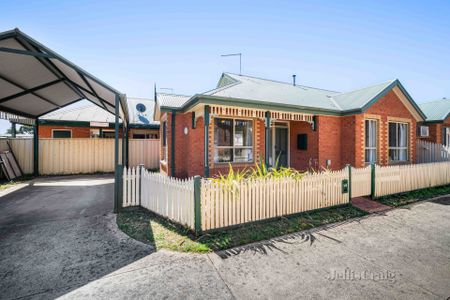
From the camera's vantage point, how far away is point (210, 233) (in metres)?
4.61

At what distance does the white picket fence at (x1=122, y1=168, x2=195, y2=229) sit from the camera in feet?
15.5

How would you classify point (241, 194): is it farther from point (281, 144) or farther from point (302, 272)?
point (281, 144)

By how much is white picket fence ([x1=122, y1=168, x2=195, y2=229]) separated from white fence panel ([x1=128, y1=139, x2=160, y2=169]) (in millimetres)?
8527

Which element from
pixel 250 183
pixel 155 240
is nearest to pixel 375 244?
pixel 250 183

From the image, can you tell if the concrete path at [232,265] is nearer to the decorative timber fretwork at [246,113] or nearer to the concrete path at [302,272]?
the concrete path at [302,272]

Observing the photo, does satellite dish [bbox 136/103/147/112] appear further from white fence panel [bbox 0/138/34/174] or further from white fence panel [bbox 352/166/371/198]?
white fence panel [bbox 352/166/371/198]

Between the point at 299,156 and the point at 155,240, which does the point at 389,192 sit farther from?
the point at 155,240

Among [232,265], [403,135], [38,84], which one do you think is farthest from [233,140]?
[403,135]

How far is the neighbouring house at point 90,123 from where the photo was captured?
578 inches

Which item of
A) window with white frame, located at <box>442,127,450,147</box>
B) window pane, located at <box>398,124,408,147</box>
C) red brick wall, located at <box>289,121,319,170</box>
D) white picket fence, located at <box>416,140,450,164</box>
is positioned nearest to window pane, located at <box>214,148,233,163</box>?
red brick wall, located at <box>289,121,319,170</box>

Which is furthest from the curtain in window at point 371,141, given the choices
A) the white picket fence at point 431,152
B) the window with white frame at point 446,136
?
the window with white frame at point 446,136

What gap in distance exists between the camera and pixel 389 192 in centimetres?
789

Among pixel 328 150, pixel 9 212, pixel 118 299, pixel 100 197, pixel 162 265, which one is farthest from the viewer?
pixel 328 150

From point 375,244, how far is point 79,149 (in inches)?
577
